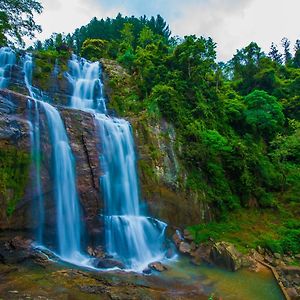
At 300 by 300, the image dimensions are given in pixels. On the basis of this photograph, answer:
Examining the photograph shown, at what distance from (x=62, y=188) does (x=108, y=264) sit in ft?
12.6

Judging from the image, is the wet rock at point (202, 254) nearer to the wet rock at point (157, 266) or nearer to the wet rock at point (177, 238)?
the wet rock at point (177, 238)

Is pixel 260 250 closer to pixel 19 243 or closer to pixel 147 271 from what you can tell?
pixel 147 271

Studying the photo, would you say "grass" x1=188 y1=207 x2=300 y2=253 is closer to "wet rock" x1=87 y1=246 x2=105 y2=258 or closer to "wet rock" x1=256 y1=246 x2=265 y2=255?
"wet rock" x1=256 y1=246 x2=265 y2=255

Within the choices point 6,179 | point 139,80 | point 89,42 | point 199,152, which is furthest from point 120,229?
point 89,42

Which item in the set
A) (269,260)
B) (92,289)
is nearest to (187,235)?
(269,260)

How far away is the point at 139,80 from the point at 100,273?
15929 mm

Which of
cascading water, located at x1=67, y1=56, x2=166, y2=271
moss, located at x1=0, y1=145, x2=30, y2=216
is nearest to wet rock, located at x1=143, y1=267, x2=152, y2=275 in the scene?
cascading water, located at x1=67, y1=56, x2=166, y2=271

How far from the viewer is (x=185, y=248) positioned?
1455 cm

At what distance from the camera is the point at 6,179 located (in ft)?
40.0

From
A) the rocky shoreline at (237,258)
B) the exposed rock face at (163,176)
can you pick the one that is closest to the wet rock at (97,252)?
the exposed rock face at (163,176)

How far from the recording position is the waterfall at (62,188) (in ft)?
41.6

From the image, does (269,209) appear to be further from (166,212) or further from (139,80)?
(139,80)

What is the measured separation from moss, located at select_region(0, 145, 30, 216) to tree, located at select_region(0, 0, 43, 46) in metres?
4.35

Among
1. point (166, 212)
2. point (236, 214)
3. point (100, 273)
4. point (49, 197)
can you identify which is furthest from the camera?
point (236, 214)
